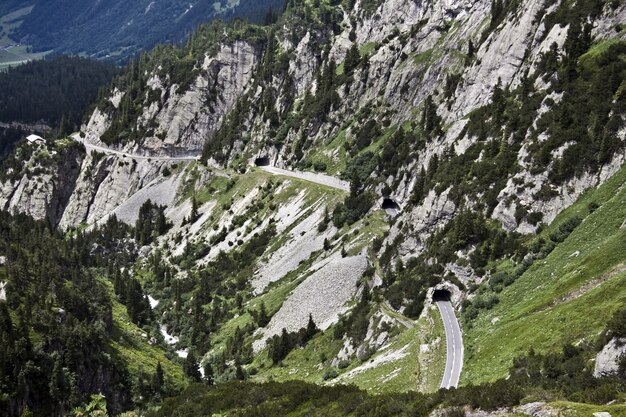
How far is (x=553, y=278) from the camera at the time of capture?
217 ft

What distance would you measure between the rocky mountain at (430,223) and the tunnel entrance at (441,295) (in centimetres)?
51

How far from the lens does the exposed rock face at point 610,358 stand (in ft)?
139

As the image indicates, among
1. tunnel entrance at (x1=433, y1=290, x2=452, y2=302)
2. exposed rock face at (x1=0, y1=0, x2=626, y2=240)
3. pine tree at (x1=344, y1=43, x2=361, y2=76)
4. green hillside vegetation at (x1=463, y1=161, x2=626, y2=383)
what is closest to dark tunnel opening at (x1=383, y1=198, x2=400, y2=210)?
exposed rock face at (x1=0, y1=0, x2=626, y2=240)

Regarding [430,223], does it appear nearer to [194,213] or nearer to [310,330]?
[310,330]

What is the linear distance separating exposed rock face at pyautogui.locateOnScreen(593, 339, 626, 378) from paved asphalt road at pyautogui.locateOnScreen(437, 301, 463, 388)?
16.4m

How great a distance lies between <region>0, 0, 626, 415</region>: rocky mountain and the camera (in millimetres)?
63031

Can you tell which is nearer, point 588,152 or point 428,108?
point 588,152

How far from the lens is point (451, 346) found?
70.7 m

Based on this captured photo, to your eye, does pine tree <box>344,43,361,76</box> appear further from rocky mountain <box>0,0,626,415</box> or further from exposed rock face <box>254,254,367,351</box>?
exposed rock face <box>254,254,367,351</box>

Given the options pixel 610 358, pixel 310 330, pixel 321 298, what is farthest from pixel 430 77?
pixel 610 358

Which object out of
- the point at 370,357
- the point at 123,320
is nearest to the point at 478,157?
the point at 370,357

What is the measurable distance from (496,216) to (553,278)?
21.8 m

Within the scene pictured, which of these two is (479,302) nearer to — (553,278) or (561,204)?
(553,278)

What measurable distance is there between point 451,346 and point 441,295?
49.1 ft
